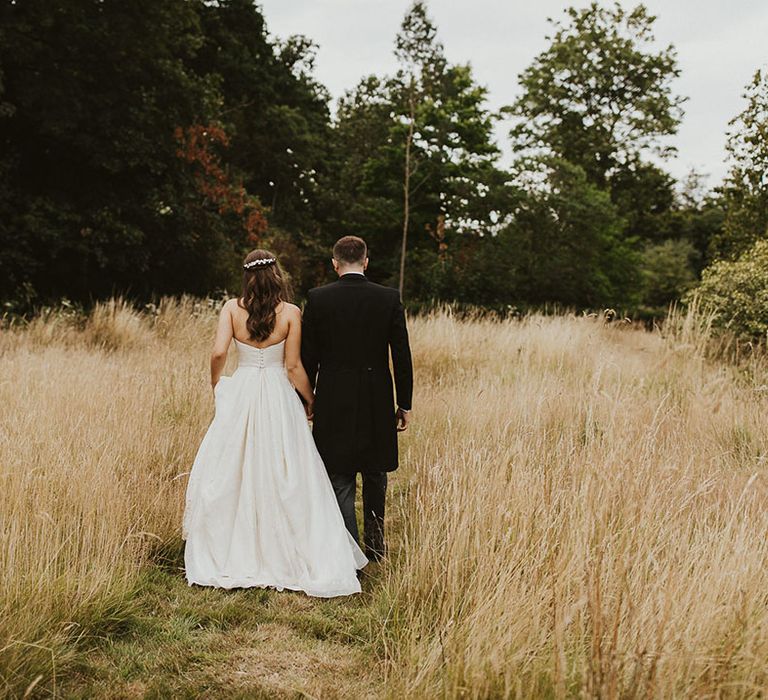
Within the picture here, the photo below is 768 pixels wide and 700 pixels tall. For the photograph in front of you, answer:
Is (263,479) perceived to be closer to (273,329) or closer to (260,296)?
(273,329)

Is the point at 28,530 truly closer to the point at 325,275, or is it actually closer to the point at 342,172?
the point at 325,275

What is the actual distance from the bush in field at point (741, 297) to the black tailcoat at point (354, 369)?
576 cm

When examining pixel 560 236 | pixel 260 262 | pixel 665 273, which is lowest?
pixel 260 262

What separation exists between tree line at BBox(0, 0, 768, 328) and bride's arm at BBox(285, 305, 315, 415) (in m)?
6.79

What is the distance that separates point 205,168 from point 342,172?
711 inches

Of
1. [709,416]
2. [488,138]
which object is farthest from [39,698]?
[488,138]

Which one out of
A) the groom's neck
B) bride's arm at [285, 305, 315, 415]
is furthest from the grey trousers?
the groom's neck

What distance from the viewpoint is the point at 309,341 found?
14.2 ft

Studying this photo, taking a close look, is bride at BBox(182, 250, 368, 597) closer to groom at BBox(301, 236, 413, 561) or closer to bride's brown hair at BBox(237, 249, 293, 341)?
bride's brown hair at BBox(237, 249, 293, 341)

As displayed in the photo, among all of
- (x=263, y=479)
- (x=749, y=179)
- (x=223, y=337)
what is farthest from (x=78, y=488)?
(x=749, y=179)

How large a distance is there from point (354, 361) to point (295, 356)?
1.28 ft

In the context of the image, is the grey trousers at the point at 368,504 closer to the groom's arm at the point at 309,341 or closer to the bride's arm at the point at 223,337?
the groom's arm at the point at 309,341

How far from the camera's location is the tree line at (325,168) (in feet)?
47.0

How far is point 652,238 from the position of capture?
40.2 m
